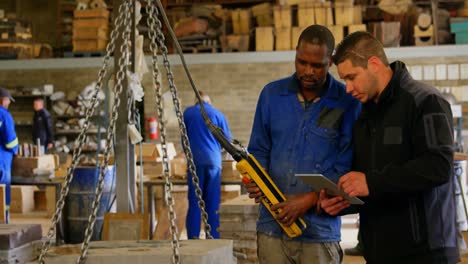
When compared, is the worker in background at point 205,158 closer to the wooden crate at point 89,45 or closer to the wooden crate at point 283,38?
the wooden crate at point 283,38

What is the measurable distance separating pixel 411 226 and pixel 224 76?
11.9m

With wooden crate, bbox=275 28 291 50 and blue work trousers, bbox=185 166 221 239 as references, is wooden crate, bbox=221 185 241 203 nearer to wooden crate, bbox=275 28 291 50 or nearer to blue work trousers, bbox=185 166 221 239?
blue work trousers, bbox=185 166 221 239

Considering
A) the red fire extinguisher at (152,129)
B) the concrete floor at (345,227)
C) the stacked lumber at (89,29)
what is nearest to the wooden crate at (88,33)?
the stacked lumber at (89,29)

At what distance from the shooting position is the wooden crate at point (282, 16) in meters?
14.5

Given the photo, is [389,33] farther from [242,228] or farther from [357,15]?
[242,228]

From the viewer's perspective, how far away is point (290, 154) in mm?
3125

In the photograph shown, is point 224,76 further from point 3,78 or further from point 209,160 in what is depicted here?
point 209,160

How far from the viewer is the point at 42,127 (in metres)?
13.7

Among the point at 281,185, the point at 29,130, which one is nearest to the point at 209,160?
the point at 281,185

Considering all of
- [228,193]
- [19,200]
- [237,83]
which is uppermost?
[237,83]

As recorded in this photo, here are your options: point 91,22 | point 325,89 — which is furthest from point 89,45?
point 325,89

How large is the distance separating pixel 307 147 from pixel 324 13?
11.6 meters

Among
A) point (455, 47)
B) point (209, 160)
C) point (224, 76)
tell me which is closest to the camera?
point (209, 160)

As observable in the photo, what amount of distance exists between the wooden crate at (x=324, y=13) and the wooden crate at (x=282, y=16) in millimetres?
554
